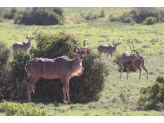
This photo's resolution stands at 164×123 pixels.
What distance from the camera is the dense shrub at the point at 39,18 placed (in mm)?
50188

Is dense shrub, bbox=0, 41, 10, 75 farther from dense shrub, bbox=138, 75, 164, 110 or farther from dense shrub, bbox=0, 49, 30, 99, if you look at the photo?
dense shrub, bbox=138, 75, 164, 110

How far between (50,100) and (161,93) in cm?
488

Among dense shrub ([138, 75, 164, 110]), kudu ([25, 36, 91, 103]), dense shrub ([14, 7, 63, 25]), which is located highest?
dense shrub ([14, 7, 63, 25])

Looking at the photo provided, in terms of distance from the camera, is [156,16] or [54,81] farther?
[156,16]

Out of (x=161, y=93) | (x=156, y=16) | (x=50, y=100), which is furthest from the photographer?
(x=156, y=16)

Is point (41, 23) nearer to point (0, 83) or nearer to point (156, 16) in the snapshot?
point (156, 16)

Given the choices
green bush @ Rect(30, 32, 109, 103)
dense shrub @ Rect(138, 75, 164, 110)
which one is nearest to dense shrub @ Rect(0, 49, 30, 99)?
green bush @ Rect(30, 32, 109, 103)

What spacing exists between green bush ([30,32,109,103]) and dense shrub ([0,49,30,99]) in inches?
→ 22.4

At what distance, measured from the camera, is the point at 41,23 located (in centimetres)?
5022

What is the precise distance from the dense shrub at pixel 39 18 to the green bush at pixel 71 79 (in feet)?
129

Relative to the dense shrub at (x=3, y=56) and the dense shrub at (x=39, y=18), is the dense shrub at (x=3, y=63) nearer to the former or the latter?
the dense shrub at (x=3, y=56)

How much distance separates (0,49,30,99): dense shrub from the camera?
1059cm

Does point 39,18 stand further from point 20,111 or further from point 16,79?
point 20,111

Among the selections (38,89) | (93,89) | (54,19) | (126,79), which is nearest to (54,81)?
(38,89)
